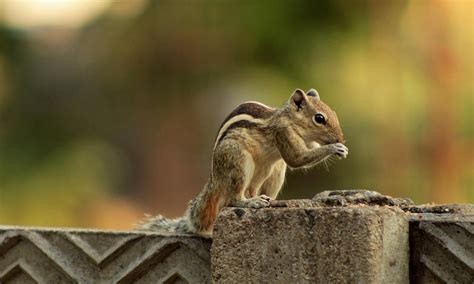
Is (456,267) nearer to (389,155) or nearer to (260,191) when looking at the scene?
(260,191)

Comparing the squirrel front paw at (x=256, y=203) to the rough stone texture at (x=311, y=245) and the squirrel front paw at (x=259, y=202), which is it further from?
the rough stone texture at (x=311, y=245)

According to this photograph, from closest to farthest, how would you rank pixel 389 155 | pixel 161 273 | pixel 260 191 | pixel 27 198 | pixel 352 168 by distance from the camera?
1. pixel 161 273
2. pixel 260 191
3. pixel 389 155
4. pixel 352 168
5. pixel 27 198

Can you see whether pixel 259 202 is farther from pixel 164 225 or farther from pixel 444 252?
pixel 164 225

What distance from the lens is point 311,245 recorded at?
3.28 meters

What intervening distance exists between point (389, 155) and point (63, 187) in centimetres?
586

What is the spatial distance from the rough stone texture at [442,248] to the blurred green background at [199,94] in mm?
10413

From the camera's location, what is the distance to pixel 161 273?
3.95 metres

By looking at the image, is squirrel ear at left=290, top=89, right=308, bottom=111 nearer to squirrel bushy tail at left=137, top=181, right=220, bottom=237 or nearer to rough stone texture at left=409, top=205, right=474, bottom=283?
squirrel bushy tail at left=137, top=181, right=220, bottom=237

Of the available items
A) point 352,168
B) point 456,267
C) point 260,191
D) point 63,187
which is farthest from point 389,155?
point 456,267

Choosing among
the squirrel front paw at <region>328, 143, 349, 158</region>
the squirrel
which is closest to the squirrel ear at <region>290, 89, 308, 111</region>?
the squirrel

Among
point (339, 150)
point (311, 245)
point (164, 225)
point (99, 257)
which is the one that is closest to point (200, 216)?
point (164, 225)

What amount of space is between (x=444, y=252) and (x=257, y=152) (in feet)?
3.79

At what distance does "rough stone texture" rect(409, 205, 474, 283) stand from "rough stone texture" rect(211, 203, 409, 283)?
0.12 ft

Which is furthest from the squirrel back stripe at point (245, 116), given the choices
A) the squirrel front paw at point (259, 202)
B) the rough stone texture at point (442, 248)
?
the rough stone texture at point (442, 248)
